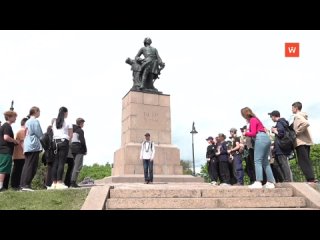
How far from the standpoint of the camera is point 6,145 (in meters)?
6.72

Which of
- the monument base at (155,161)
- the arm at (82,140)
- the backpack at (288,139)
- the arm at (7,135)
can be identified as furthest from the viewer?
the monument base at (155,161)

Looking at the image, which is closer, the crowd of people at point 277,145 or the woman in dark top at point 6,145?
the crowd of people at point 277,145

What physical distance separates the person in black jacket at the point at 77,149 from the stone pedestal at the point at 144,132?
4.80 metres

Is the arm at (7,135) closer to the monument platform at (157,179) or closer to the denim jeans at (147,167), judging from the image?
the denim jeans at (147,167)

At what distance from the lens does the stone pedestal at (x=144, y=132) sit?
12.6 metres

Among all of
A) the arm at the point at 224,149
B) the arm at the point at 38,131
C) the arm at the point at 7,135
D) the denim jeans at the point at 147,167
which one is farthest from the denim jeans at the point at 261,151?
the arm at the point at 7,135

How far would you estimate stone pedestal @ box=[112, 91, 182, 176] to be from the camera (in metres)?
12.6

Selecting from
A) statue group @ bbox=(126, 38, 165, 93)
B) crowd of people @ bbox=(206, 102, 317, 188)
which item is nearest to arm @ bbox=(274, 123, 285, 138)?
crowd of people @ bbox=(206, 102, 317, 188)

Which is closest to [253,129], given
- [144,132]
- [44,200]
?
[44,200]

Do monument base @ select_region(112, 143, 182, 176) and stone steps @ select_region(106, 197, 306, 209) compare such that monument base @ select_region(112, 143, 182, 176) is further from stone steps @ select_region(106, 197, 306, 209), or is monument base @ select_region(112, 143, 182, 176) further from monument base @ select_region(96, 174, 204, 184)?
stone steps @ select_region(106, 197, 306, 209)

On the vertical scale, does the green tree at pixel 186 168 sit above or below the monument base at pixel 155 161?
above
